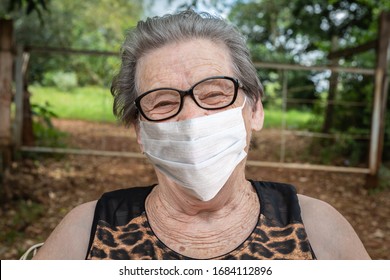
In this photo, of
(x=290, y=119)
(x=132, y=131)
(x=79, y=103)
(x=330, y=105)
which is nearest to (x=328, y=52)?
(x=330, y=105)

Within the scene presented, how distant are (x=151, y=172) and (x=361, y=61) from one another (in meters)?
4.76

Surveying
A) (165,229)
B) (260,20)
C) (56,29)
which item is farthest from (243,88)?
(260,20)

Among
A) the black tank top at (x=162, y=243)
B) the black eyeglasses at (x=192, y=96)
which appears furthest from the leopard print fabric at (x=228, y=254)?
the black eyeglasses at (x=192, y=96)

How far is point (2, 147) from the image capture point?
207 inches

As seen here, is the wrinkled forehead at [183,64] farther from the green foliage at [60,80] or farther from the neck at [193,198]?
the green foliage at [60,80]

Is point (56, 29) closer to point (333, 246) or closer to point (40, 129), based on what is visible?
point (40, 129)

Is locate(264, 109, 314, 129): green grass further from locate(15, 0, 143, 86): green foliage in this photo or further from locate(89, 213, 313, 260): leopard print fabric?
locate(89, 213, 313, 260): leopard print fabric

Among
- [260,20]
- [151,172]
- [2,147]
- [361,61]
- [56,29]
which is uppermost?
[260,20]

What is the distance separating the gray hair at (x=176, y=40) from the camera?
1.46 m

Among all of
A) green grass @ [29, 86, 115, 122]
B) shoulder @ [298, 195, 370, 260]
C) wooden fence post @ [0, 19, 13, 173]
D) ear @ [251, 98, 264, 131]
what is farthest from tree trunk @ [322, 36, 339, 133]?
shoulder @ [298, 195, 370, 260]

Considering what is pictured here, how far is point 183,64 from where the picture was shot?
4.60 ft

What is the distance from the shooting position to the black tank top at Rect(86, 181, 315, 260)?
141cm

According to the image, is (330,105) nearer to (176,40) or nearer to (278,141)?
(278,141)
